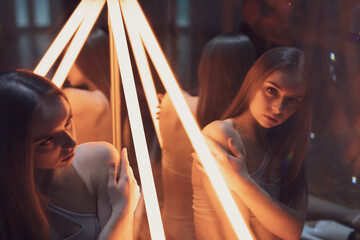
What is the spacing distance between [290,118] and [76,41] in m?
0.38

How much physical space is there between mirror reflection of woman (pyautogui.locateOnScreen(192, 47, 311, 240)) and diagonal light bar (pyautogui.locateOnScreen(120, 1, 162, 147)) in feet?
0.50

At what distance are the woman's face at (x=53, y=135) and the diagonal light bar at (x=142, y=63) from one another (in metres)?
0.16

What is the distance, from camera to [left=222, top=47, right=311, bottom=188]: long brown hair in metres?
0.69

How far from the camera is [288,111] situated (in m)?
0.70

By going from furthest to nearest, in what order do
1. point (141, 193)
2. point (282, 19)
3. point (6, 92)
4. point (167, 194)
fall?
point (282, 19) < point (167, 194) < point (141, 193) < point (6, 92)

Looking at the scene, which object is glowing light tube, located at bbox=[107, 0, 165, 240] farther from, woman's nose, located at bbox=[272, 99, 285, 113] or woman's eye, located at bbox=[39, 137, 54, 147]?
woman's nose, located at bbox=[272, 99, 285, 113]

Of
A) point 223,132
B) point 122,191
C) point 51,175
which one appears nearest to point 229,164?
point 223,132

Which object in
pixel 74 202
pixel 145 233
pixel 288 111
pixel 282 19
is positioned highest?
pixel 282 19

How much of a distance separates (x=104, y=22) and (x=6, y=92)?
27 cm

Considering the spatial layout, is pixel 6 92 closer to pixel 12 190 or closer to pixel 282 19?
pixel 12 190

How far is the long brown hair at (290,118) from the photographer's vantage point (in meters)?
0.69

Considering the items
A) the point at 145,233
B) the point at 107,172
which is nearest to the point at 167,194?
the point at 145,233

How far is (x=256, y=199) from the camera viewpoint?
69 centimetres

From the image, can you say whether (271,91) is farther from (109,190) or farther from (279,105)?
(109,190)
